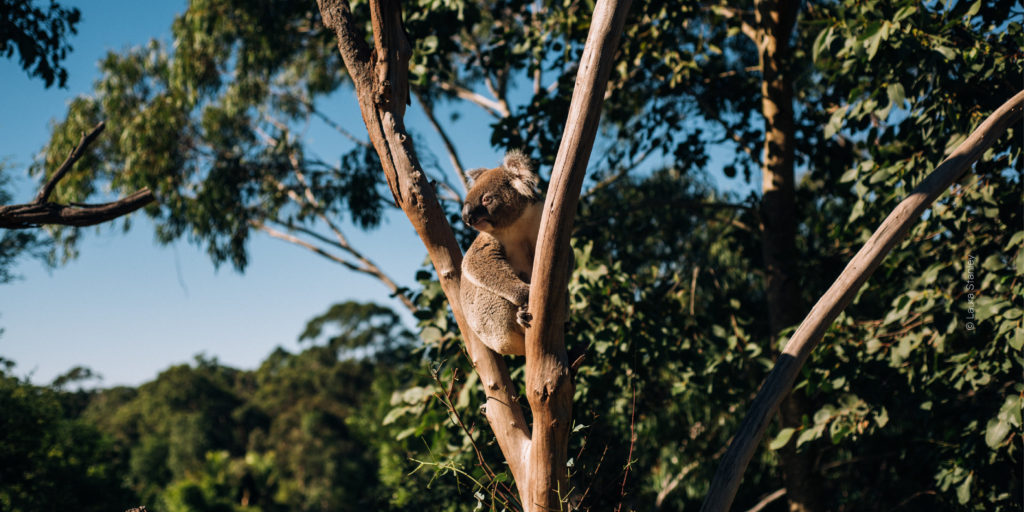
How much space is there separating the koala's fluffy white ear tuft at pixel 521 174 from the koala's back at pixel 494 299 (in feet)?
0.77

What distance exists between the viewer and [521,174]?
8.29ft

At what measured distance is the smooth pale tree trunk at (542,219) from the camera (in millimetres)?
1791

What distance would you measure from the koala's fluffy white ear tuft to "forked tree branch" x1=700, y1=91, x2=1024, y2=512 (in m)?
1.03

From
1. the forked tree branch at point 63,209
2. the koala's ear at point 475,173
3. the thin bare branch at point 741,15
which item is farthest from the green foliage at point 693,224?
the forked tree branch at point 63,209

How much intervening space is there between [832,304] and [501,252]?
1141mm

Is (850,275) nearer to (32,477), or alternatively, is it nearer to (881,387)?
(881,387)

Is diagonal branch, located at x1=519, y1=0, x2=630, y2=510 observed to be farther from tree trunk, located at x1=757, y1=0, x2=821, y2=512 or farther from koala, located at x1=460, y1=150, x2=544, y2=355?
tree trunk, located at x1=757, y1=0, x2=821, y2=512

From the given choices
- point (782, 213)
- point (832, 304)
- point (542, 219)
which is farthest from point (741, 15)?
point (542, 219)

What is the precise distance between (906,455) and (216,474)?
17.4m

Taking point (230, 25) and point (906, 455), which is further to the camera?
point (230, 25)

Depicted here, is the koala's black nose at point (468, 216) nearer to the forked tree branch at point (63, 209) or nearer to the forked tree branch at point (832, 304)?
the forked tree branch at point (832, 304)

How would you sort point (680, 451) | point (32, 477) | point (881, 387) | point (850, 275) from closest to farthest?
point (850, 275) < point (881, 387) < point (32, 477) < point (680, 451)

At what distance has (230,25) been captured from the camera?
7676 mm

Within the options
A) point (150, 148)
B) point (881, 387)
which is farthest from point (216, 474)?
point (881, 387)
